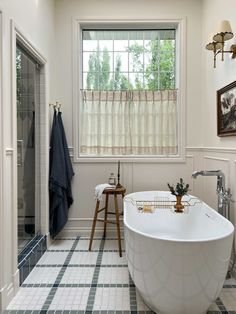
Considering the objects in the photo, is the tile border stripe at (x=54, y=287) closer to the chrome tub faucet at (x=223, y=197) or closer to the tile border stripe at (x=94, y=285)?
the tile border stripe at (x=94, y=285)

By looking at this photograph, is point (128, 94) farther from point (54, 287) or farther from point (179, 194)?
point (54, 287)

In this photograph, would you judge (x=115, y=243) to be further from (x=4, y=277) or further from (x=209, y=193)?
(x=4, y=277)

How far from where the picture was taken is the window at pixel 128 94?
11.8 feet

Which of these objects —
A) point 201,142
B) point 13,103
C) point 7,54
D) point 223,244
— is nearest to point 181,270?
point 223,244

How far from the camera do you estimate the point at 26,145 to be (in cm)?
283

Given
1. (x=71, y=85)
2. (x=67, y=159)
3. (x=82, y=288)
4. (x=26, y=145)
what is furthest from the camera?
(x=71, y=85)

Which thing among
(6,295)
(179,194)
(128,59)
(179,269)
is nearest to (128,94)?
(128,59)

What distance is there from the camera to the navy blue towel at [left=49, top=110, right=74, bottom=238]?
10.5ft

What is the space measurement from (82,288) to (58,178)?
4.10ft

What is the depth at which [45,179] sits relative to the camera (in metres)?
3.13

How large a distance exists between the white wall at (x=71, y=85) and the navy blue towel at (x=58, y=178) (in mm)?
265

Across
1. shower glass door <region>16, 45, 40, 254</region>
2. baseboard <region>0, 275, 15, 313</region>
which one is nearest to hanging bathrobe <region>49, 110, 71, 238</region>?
shower glass door <region>16, 45, 40, 254</region>

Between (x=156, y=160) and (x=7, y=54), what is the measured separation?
2108 mm

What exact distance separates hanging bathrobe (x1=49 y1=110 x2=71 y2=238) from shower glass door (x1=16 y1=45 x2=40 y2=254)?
21 centimetres
